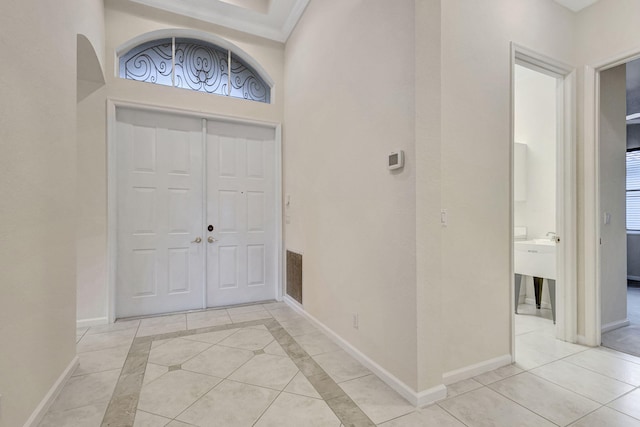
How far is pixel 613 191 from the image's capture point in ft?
9.57

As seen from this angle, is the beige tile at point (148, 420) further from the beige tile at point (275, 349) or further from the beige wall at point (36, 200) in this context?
the beige tile at point (275, 349)

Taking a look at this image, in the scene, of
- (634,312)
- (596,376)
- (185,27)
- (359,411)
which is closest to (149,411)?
(359,411)

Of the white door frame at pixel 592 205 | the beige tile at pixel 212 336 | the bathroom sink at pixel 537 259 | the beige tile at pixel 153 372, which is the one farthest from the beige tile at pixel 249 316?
the white door frame at pixel 592 205

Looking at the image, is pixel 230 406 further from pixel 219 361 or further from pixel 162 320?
pixel 162 320

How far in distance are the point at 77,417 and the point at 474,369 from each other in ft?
8.36

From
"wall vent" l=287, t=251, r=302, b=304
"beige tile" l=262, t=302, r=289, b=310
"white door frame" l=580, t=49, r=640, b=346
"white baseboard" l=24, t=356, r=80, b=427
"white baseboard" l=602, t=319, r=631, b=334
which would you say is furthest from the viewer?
"beige tile" l=262, t=302, r=289, b=310

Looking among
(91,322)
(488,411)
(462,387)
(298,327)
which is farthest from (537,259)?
(91,322)

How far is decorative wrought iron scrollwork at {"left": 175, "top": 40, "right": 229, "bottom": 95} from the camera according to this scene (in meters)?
3.60

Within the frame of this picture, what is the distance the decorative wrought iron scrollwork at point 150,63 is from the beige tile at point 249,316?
2.87 m

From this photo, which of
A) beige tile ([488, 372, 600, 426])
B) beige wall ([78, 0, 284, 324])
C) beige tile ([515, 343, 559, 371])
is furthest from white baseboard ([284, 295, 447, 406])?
beige wall ([78, 0, 284, 324])

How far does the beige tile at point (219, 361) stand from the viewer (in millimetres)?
2205

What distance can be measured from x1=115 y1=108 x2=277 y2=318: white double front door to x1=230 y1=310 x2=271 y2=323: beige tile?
1.40ft

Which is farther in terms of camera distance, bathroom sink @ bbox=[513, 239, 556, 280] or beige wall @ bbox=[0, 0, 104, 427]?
bathroom sink @ bbox=[513, 239, 556, 280]

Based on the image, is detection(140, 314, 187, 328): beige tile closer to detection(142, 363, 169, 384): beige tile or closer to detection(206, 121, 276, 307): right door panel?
detection(206, 121, 276, 307): right door panel
